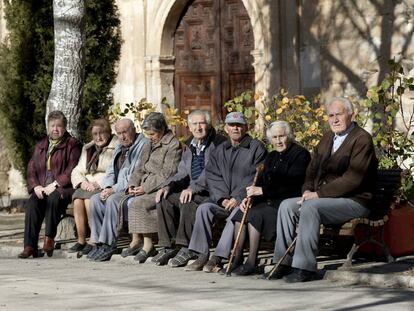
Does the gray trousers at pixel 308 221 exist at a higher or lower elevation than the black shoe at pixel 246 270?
higher

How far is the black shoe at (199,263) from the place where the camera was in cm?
1174

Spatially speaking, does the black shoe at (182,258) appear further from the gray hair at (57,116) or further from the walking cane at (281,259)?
the gray hair at (57,116)

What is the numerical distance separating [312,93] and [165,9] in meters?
3.19

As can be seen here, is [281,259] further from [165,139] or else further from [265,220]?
[165,139]

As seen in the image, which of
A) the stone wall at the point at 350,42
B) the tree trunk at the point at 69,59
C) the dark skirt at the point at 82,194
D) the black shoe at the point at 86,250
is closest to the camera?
the black shoe at the point at 86,250

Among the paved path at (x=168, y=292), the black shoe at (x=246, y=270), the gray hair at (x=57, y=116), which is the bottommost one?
the paved path at (x=168, y=292)

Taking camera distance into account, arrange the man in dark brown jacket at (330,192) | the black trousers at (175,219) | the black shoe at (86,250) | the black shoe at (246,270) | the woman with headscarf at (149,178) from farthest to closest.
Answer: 1. the black shoe at (86,250)
2. the woman with headscarf at (149,178)
3. the black trousers at (175,219)
4. the black shoe at (246,270)
5. the man in dark brown jacket at (330,192)

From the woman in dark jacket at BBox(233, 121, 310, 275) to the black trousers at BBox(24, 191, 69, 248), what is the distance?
2593 mm

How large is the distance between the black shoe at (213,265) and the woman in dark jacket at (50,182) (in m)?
2.36

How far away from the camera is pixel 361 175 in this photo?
10844mm

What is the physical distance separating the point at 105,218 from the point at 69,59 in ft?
7.36

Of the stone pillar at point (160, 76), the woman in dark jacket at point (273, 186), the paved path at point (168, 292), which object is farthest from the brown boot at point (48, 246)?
the stone pillar at point (160, 76)

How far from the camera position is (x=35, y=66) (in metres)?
19.4

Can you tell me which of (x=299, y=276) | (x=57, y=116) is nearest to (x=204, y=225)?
(x=299, y=276)
